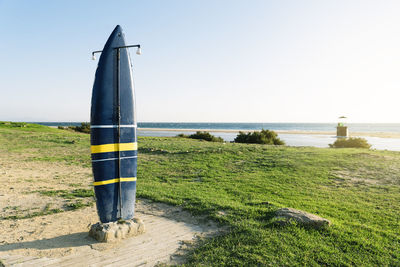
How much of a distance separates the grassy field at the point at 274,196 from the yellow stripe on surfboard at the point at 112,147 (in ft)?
7.31

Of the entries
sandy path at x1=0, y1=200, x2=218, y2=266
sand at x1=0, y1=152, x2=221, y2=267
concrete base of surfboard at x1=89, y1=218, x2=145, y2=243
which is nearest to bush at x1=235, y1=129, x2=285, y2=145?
sand at x1=0, y1=152, x2=221, y2=267

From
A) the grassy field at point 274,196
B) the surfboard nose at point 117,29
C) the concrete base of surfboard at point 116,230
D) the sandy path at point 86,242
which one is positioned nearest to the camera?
the sandy path at point 86,242

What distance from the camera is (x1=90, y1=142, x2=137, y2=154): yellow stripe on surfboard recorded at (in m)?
5.08

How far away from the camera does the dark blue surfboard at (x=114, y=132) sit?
510cm

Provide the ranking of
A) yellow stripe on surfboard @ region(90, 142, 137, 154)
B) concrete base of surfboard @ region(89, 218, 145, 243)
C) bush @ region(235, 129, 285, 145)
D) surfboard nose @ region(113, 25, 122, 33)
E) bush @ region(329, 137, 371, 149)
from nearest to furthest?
1. concrete base of surfboard @ region(89, 218, 145, 243)
2. yellow stripe on surfboard @ region(90, 142, 137, 154)
3. surfboard nose @ region(113, 25, 122, 33)
4. bush @ region(329, 137, 371, 149)
5. bush @ region(235, 129, 285, 145)

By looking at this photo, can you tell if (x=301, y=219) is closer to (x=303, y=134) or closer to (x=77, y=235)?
(x=77, y=235)

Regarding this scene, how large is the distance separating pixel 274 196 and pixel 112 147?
4932 mm

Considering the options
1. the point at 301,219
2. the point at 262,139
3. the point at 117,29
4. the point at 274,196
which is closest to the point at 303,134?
the point at 262,139

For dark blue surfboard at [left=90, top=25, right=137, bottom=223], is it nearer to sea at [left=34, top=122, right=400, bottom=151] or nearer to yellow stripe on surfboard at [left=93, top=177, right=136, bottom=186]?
yellow stripe on surfboard at [left=93, top=177, right=136, bottom=186]

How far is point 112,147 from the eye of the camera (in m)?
5.24

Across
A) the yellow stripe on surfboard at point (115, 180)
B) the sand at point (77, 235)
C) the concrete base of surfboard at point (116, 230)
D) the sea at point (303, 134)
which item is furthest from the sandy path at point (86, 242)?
the sea at point (303, 134)

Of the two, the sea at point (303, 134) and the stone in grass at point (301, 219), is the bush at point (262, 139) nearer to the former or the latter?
the sea at point (303, 134)

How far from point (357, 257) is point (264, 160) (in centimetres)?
915

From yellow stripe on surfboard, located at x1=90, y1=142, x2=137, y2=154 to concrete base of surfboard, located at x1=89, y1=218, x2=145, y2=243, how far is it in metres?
1.42
